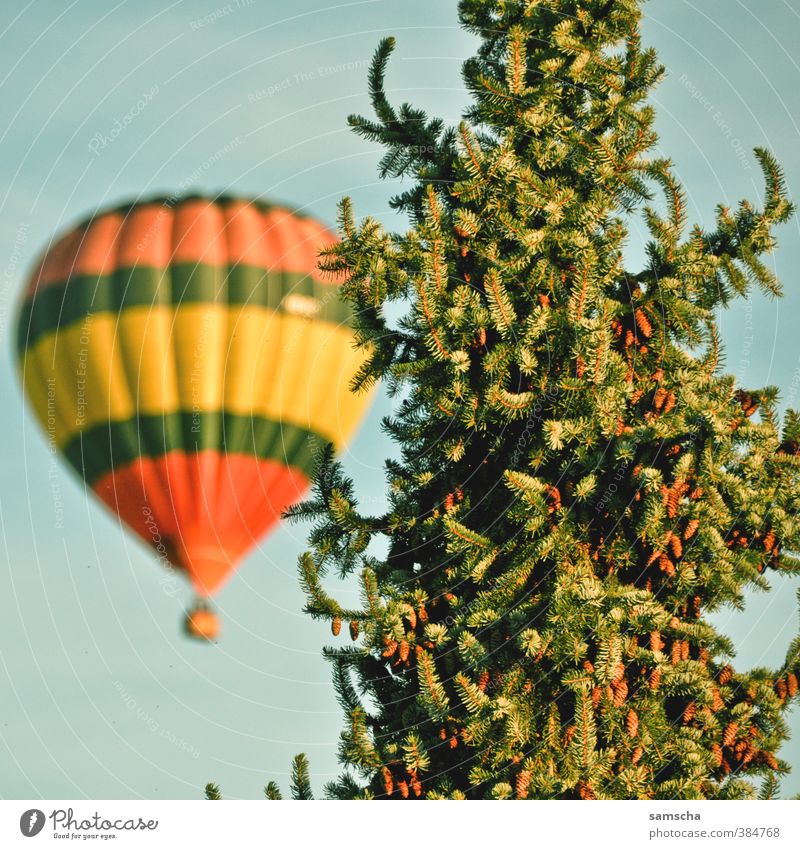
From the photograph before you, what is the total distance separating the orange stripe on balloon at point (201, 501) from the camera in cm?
1397

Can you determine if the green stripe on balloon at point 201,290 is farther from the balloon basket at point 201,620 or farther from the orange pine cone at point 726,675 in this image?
the orange pine cone at point 726,675

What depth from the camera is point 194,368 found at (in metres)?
13.7

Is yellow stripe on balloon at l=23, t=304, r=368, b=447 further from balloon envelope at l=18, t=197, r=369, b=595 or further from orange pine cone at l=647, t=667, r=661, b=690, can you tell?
orange pine cone at l=647, t=667, r=661, b=690

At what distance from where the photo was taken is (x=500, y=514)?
6.25 meters

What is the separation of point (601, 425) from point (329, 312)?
27.9 feet

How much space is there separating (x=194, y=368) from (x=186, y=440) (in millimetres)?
812

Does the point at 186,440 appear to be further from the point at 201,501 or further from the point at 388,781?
the point at 388,781

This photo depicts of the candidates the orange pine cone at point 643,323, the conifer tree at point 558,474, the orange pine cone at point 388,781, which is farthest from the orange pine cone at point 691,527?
the orange pine cone at point 388,781

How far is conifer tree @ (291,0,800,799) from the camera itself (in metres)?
5.81

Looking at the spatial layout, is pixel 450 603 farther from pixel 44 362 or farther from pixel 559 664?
pixel 44 362

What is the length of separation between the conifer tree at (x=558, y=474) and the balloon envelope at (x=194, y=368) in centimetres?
721

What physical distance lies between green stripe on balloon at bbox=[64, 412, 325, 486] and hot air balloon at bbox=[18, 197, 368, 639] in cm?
2

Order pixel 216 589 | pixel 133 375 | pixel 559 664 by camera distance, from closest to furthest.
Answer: pixel 559 664
pixel 133 375
pixel 216 589
